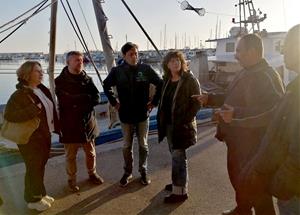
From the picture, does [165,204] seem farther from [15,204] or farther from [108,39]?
[108,39]

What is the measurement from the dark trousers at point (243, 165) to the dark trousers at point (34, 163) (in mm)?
2013

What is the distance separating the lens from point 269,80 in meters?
2.94

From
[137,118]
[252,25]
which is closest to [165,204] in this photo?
[137,118]

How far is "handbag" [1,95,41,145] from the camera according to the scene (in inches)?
146

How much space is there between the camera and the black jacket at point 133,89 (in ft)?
14.9

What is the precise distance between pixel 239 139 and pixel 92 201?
6.44 feet

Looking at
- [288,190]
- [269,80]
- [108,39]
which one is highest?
[108,39]

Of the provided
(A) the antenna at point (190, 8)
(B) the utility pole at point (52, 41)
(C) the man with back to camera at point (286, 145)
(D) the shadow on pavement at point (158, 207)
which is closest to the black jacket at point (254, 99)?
(C) the man with back to camera at point (286, 145)

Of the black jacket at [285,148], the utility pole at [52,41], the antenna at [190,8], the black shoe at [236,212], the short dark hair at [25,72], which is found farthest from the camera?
the antenna at [190,8]

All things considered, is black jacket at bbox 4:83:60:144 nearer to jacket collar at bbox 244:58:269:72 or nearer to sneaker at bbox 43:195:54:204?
sneaker at bbox 43:195:54:204

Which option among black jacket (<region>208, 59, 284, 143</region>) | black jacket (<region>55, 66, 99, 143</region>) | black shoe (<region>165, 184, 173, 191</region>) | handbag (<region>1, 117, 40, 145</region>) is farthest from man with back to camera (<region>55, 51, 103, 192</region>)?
black jacket (<region>208, 59, 284, 143</region>)

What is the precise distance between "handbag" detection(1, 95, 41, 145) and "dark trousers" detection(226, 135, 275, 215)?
6.76 feet

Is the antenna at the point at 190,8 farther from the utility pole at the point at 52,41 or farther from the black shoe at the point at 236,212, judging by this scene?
the black shoe at the point at 236,212

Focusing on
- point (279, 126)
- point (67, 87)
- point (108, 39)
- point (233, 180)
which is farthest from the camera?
point (108, 39)
